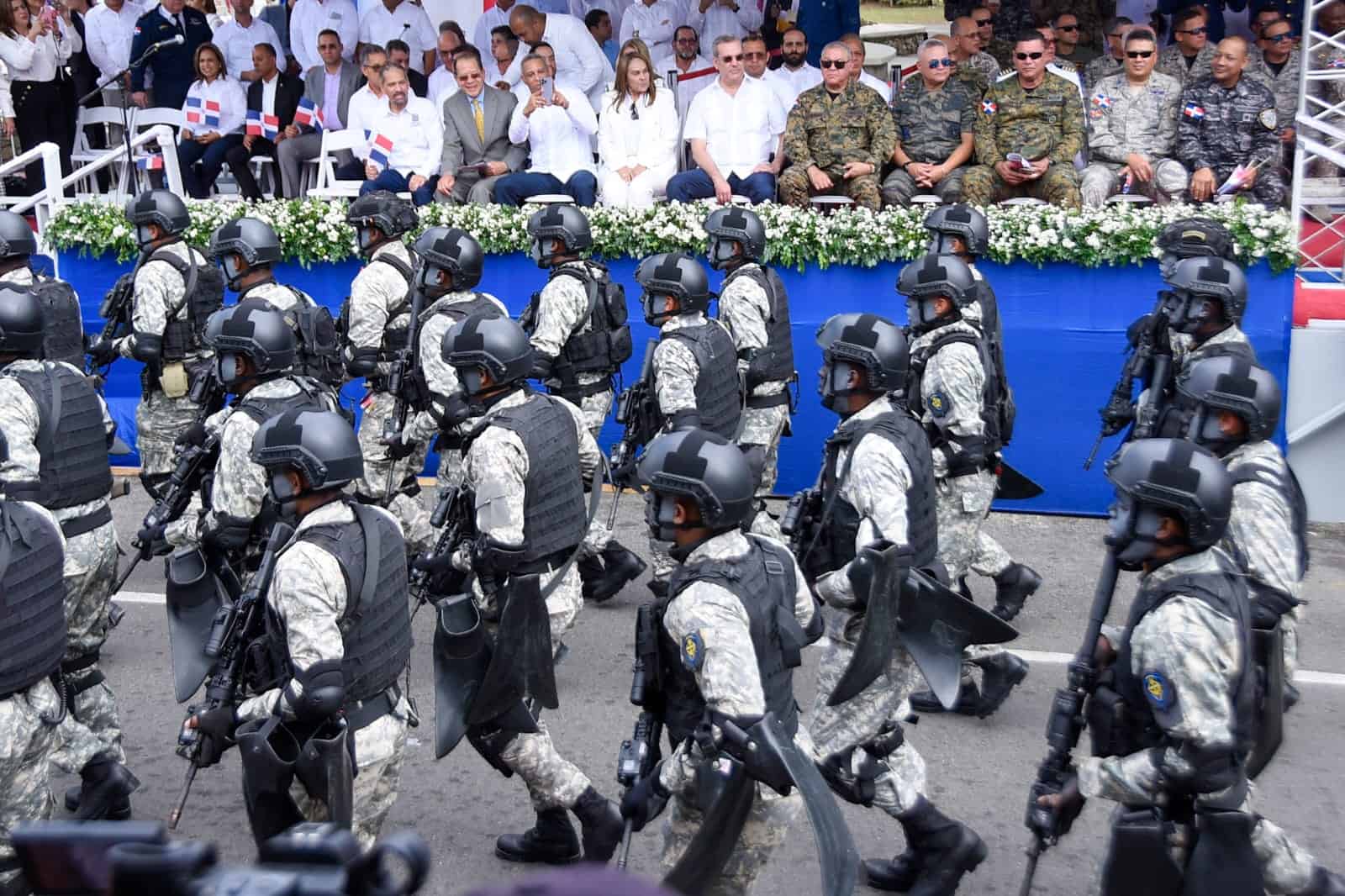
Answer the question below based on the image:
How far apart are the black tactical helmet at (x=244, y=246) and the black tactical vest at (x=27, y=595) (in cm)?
392

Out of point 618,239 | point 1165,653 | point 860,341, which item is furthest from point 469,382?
point 618,239

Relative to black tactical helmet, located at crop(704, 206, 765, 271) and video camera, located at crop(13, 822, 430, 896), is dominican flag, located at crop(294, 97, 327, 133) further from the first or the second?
video camera, located at crop(13, 822, 430, 896)

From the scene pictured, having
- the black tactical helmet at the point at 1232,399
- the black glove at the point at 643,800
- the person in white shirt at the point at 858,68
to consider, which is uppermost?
the person in white shirt at the point at 858,68

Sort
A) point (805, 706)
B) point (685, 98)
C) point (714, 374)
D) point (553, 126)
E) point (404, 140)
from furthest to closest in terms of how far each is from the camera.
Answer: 1. point (685, 98)
2. point (404, 140)
3. point (553, 126)
4. point (714, 374)
5. point (805, 706)

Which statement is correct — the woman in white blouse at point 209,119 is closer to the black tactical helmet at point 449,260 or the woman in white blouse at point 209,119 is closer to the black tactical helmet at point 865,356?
the black tactical helmet at point 449,260

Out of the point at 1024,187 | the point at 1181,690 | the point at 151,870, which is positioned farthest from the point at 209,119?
the point at 151,870

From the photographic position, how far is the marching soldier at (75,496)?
19.9 ft

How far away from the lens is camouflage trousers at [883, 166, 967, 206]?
11.7m

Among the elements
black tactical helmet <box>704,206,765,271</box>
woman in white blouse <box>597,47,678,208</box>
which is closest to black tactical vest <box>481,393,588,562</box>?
black tactical helmet <box>704,206,765,271</box>

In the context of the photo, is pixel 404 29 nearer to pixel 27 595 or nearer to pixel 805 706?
pixel 805 706

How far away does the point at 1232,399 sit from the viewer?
235 inches

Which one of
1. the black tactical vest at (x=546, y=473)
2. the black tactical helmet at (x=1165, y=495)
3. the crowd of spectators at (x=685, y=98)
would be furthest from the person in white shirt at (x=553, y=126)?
the black tactical helmet at (x=1165, y=495)

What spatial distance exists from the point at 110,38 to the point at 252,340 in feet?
31.4

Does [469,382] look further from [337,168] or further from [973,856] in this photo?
[337,168]
